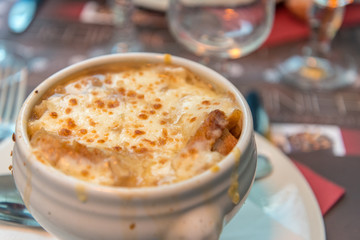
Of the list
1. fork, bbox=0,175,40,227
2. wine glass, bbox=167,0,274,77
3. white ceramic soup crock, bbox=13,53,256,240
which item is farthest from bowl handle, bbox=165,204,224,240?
wine glass, bbox=167,0,274,77

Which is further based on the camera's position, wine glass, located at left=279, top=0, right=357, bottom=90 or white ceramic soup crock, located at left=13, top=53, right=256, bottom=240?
wine glass, located at left=279, top=0, right=357, bottom=90

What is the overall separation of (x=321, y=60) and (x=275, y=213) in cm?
84

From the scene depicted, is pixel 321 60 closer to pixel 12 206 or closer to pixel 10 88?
pixel 10 88

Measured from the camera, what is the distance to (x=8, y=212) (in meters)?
0.73

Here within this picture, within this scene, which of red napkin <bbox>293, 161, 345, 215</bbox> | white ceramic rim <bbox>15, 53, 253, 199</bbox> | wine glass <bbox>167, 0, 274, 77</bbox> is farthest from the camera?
wine glass <bbox>167, 0, 274, 77</bbox>

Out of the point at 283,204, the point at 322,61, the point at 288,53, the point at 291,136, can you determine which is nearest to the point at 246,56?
the point at 288,53

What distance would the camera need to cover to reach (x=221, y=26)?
1.28m

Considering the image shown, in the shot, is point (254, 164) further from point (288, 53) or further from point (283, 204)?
point (288, 53)

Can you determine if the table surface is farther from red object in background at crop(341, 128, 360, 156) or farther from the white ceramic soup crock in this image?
the white ceramic soup crock

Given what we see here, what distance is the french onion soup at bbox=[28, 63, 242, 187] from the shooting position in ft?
1.84

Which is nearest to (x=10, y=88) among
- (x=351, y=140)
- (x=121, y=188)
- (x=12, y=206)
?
(x=12, y=206)

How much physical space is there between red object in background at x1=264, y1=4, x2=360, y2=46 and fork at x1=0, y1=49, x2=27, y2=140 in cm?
80

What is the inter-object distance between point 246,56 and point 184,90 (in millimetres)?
736

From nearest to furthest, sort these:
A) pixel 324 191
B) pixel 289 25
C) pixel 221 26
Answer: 1. pixel 324 191
2. pixel 221 26
3. pixel 289 25
